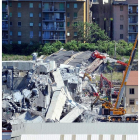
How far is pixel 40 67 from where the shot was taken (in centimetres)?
2233

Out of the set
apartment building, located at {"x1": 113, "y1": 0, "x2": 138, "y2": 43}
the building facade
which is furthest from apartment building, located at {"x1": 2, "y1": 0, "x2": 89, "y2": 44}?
the building facade

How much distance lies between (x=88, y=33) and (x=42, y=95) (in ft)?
51.9

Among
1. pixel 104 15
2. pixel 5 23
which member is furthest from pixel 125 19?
pixel 5 23

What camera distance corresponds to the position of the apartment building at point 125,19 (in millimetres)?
36469

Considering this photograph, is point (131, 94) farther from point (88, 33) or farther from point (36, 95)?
point (88, 33)

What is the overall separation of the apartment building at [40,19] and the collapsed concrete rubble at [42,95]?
1078 centimetres

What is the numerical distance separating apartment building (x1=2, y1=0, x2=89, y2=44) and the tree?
0.46 metres

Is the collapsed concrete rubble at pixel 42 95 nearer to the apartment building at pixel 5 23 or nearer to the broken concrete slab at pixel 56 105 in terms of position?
the broken concrete slab at pixel 56 105

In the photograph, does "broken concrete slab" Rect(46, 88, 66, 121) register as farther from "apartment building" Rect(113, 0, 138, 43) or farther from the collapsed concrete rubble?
"apartment building" Rect(113, 0, 138, 43)

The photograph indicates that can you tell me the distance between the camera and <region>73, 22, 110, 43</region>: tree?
35.9m

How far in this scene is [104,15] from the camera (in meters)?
38.4

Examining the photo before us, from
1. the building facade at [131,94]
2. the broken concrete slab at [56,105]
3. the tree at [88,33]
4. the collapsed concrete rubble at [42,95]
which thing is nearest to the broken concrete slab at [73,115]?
the collapsed concrete rubble at [42,95]

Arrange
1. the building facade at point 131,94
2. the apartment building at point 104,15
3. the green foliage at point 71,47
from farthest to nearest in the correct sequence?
the apartment building at point 104,15 → the green foliage at point 71,47 → the building facade at point 131,94

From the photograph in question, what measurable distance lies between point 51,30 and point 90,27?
85.2 inches
